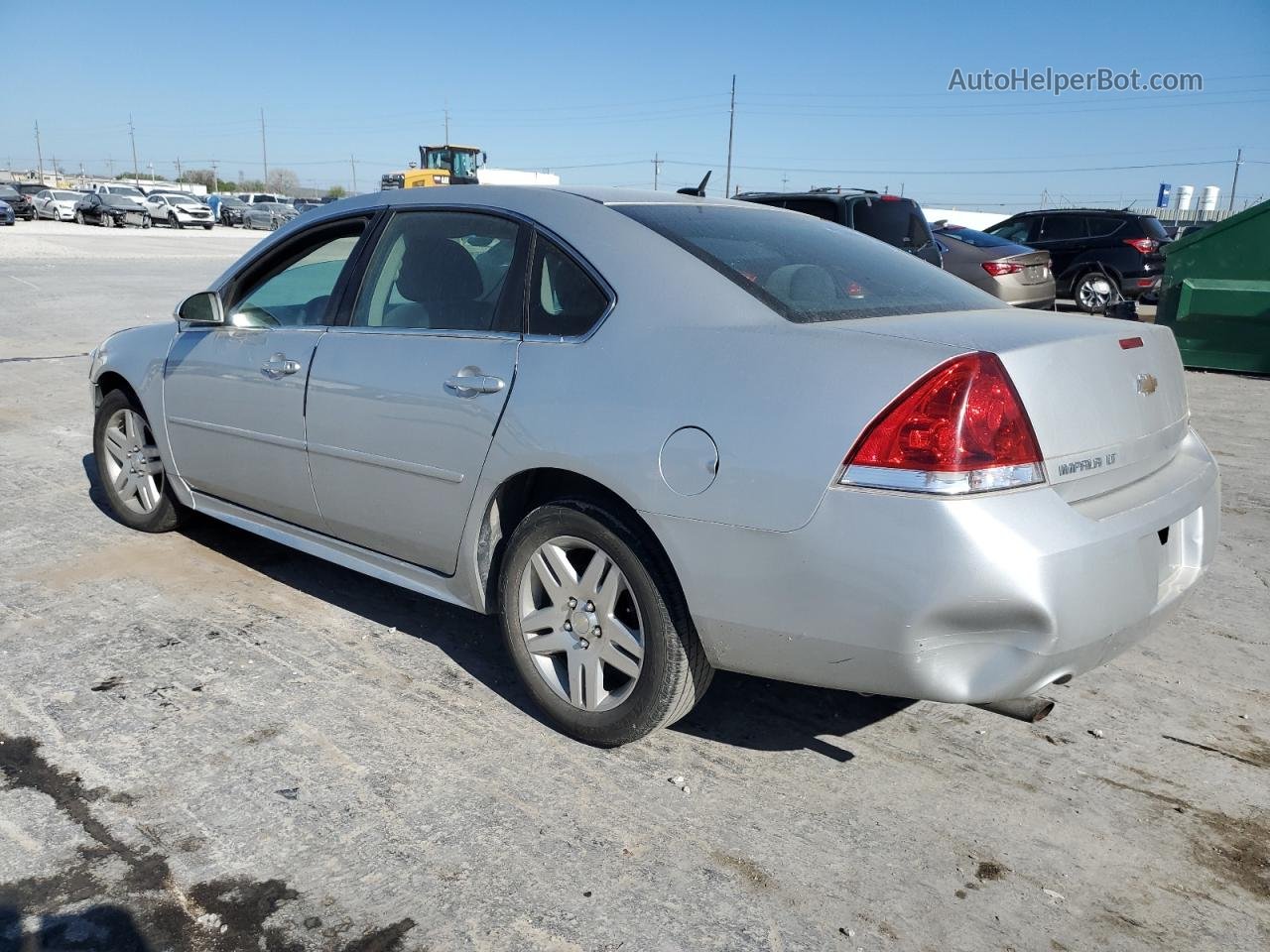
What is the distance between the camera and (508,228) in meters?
3.41

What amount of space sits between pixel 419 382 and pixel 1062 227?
16.3 m

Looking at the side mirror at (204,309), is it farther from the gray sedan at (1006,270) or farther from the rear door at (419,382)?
the gray sedan at (1006,270)

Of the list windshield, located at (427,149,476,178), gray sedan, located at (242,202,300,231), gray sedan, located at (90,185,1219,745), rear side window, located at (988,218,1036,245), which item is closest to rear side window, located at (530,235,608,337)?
gray sedan, located at (90,185,1219,745)

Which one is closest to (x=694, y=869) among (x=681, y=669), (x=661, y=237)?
(x=681, y=669)

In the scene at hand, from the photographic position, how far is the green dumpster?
1105cm

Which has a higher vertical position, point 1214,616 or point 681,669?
point 681,669

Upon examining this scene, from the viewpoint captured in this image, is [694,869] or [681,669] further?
[681,669]

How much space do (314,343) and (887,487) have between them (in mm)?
2282

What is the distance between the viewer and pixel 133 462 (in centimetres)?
496

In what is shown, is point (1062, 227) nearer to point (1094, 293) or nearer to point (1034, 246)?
point (1034, 246)

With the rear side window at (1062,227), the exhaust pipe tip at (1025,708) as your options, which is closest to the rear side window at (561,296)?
the exhaust pipe tip at (1025,708)

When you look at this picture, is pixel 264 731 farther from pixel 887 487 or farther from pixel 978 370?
pixel 978 370

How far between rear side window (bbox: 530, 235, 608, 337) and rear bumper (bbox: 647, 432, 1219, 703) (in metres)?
0.68

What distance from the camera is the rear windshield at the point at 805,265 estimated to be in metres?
2.91
